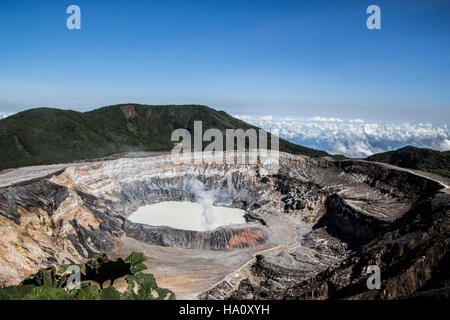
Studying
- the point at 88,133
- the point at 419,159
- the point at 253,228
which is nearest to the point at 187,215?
the point at 253,228

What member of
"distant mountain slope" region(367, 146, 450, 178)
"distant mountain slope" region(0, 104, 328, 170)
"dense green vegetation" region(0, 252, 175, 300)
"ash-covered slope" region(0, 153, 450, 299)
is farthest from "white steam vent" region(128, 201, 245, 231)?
"distant mountain slope" region(0, 104, 328, 170)

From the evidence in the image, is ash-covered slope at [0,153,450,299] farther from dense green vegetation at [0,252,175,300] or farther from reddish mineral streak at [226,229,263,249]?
dense green vegetation at [0,252,175,300]

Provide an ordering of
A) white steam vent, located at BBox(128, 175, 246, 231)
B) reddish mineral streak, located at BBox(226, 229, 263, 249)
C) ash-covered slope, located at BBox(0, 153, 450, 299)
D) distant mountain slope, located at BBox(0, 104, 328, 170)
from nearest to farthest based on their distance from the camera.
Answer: ash-covered slope, located at BBox(0, 153, 450, 299) → reddish mineral streak, located at BBox(226, 229, 263, 249) → white steam vent, located at BBox(128, 175, 246, 231) → distant mountain slope, located at BBox(0, 104, 328, 170)

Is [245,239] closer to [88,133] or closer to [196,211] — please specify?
[196,211]

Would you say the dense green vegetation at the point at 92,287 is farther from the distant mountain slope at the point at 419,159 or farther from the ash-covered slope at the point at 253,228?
the distant mountain slope at the point at 419,159
